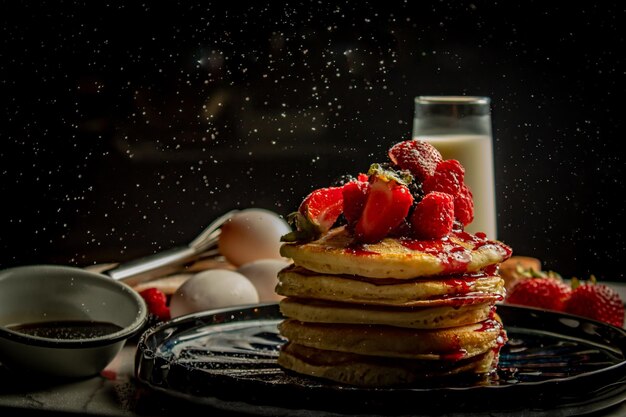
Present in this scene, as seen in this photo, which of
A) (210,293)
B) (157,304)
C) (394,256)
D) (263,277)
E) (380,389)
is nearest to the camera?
(380,389)

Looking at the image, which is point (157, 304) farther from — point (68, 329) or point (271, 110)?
point (271, 110)

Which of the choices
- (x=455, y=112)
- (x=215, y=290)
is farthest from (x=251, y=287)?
(x=455, y=112)

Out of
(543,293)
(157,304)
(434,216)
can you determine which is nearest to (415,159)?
(434,216)

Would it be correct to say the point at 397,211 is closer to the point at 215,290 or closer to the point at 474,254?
the point at 474,254

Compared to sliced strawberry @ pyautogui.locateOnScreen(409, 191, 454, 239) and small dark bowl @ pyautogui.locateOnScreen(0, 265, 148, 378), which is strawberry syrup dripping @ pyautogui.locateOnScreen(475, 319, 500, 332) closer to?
sliced strawberry @ pyautogui.locateOnScreen(409, 191, 454, 239)

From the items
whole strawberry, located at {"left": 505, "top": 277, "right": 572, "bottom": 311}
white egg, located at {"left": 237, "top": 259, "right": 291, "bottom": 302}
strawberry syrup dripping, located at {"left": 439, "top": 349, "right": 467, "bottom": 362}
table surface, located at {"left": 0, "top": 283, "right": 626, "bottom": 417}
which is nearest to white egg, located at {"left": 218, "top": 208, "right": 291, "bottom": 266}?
white egg, located at {"left": 237, "top": 259, "right": 291, "bottom": 302}
